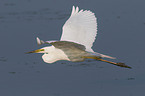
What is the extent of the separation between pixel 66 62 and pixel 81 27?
2.14m

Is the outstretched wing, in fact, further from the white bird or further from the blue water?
the blue water

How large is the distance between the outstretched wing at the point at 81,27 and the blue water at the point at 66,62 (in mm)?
1385

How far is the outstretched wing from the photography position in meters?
5.36

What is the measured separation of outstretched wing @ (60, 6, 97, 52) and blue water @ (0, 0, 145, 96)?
1.38 metres

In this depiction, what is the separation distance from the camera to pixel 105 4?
1054 cm

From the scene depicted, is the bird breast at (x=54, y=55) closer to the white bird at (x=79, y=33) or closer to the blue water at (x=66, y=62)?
the white bird at (x=79, y=33)

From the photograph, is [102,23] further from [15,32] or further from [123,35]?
[15,32]

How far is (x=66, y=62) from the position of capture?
749 cm

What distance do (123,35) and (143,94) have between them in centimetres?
214

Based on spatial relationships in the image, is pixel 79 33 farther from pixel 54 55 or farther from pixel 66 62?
pixel 66 62

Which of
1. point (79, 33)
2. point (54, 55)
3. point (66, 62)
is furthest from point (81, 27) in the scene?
point (66, 62)

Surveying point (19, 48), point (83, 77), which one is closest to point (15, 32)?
point (19, 48)

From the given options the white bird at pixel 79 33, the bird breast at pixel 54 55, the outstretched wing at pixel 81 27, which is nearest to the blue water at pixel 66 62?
the bird breast at pixel 54 55

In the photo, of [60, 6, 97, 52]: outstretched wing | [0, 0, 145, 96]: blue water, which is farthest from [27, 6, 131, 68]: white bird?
[0, 0, 145, 96]: blue water
